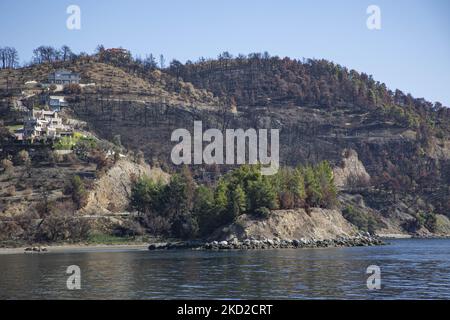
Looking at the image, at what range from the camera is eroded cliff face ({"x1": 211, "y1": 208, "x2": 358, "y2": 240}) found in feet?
397

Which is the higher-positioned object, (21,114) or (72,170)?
(21,114)

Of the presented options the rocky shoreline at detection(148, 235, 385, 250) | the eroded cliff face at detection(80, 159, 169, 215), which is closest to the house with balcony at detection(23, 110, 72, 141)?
the eroded cliff face at detection(80, 159, 169, 215)

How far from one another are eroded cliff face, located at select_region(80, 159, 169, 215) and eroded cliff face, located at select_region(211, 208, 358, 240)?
27117mm

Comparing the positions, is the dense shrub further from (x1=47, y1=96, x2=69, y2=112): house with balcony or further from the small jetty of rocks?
(x1=47, y1=96, x2=69, y2=112): house with balcony

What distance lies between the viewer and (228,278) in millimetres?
62719

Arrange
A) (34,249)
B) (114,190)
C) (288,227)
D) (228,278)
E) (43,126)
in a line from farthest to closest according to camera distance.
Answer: (43,126), (114,190), (288,227), (34,249), (228,278)

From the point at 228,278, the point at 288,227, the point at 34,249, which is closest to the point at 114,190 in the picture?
the point at 34,249

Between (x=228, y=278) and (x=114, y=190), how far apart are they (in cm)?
8662

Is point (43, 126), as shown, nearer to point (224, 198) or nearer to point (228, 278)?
point (224, 198)
